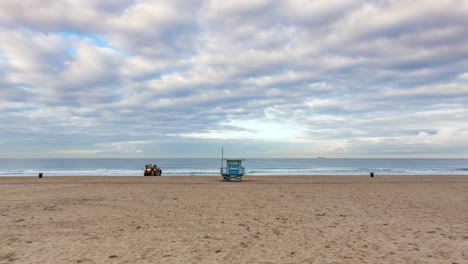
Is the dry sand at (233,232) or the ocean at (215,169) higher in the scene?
the ocean at (215,169)

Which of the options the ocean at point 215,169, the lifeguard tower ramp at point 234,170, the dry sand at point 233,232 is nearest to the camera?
the dry sand at point 233,232

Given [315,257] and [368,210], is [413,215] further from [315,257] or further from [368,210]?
[315,257]

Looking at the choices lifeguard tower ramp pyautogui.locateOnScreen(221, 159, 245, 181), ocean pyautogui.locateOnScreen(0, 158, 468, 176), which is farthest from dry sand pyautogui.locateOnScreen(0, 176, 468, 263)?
ocean pyautogui.locateOnScreen(0, 158, 468, 176)

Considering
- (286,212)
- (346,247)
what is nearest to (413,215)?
(286,212)

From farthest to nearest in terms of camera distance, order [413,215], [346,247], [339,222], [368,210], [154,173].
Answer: [154,173], [368,210], [413,215], [339,222], [346,247]

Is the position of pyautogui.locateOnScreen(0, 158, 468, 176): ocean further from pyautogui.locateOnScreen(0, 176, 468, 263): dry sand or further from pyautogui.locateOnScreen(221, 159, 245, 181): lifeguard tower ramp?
pyautogui.locateOnScreen(0, 176, 468, 263): dry sand

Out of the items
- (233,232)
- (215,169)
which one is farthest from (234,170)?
(215,169)

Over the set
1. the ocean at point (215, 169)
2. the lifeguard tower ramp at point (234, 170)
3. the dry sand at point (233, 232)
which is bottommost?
the dry sand at point (233, 232)

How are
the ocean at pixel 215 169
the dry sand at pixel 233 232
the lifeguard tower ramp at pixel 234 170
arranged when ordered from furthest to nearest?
the ocean at pixel 215 169 < the lifeguard tower ramp at pixel 234 170 < the dry sand at pixel 233 232

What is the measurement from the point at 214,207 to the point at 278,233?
4.94 metres

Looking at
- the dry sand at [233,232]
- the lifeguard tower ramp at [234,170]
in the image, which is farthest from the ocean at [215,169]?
the dry sand at [233,232]

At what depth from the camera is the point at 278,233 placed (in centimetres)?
884

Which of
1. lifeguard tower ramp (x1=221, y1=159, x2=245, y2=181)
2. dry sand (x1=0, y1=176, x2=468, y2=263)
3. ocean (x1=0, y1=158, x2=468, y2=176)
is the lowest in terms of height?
dry sand (x1=0, y1=176, x2=468, y2=263)

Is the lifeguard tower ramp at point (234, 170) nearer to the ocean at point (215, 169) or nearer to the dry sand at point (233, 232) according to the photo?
the dry sand at point (233, 232)
